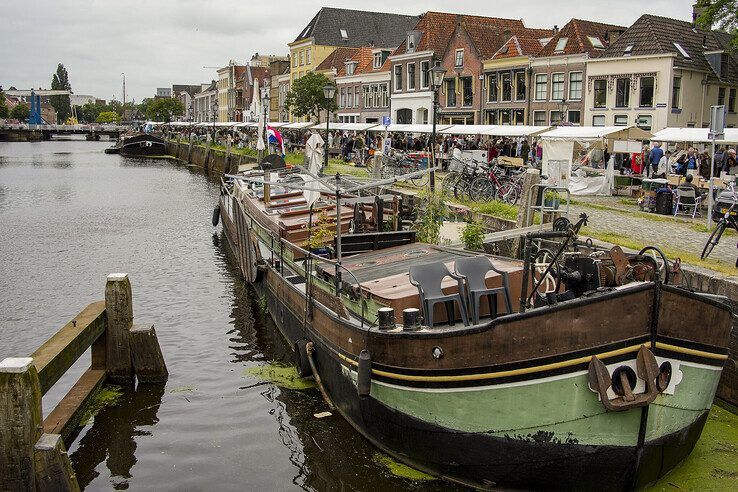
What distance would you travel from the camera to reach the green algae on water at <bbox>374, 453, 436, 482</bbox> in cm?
781

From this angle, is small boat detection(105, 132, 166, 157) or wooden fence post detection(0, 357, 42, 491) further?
small boat detection(105, 132, 166, 157)

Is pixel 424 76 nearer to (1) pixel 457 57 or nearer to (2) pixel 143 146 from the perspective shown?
(1) pixel 457 57

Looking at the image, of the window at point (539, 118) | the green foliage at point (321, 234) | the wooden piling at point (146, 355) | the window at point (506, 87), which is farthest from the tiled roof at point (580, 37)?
the wooden piling at point (146, 355)

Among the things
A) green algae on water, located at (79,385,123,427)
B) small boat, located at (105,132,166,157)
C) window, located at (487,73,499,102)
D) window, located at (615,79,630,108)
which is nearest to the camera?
green algae on water, located at (79,385,123,427)

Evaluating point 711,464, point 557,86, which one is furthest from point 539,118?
point 711,464

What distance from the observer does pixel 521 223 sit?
14.1m

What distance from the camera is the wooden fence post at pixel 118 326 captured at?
10234mm

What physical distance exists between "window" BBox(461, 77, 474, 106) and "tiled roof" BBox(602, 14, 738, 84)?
10.7 m

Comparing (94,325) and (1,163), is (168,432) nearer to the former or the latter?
(94,325)

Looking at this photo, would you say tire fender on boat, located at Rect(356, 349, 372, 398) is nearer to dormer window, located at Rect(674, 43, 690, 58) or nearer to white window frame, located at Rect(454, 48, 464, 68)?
dormer window, located at Rect(674, 43, 690, 58)

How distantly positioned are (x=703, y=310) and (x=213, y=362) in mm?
8589

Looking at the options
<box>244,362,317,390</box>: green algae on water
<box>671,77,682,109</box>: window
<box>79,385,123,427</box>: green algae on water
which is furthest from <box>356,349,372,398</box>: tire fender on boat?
<box>671,77,682,109</box>: window

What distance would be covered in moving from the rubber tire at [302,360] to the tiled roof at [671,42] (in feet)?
95.3

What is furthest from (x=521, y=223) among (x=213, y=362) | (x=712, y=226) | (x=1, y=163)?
(x=1, y=163)
